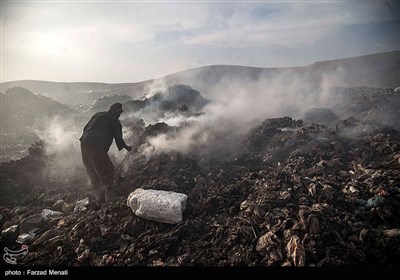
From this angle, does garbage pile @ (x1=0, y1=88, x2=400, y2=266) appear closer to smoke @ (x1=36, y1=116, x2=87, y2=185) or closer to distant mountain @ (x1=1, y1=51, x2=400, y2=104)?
A: smoke @ (x1=36, y1=116, x2=87, y2=185)

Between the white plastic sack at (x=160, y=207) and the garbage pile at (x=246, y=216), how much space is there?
4.6 inches

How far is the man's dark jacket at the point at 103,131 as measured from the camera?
5.64m

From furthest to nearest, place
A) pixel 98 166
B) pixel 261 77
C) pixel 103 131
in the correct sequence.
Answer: pixel 261 77, pixel 103 131, pixel 98 166

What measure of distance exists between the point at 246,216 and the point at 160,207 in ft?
4.65

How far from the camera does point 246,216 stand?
13.9 feet

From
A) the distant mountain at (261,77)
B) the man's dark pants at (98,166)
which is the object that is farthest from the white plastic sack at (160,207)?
the distant mountain at (261,77)

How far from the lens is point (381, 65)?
19.2 metres

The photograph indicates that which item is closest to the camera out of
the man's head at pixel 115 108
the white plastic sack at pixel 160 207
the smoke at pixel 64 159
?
the white plastic sack at pixel 160 207

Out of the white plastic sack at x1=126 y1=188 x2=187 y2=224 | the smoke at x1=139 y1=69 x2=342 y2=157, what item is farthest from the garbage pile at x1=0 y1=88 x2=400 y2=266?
the smoke at x1=139 y1=69 x2=342 y2=157

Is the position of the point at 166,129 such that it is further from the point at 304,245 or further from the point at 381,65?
the point at 381,65

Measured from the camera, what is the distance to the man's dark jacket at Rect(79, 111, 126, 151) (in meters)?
5.64

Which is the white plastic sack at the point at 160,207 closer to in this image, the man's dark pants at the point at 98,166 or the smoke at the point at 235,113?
the man's dark pants at the point at 98,166

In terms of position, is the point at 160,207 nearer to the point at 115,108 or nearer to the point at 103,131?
the point at 103,131

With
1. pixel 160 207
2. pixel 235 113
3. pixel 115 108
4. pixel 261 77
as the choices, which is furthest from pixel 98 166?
pixel 261 77
